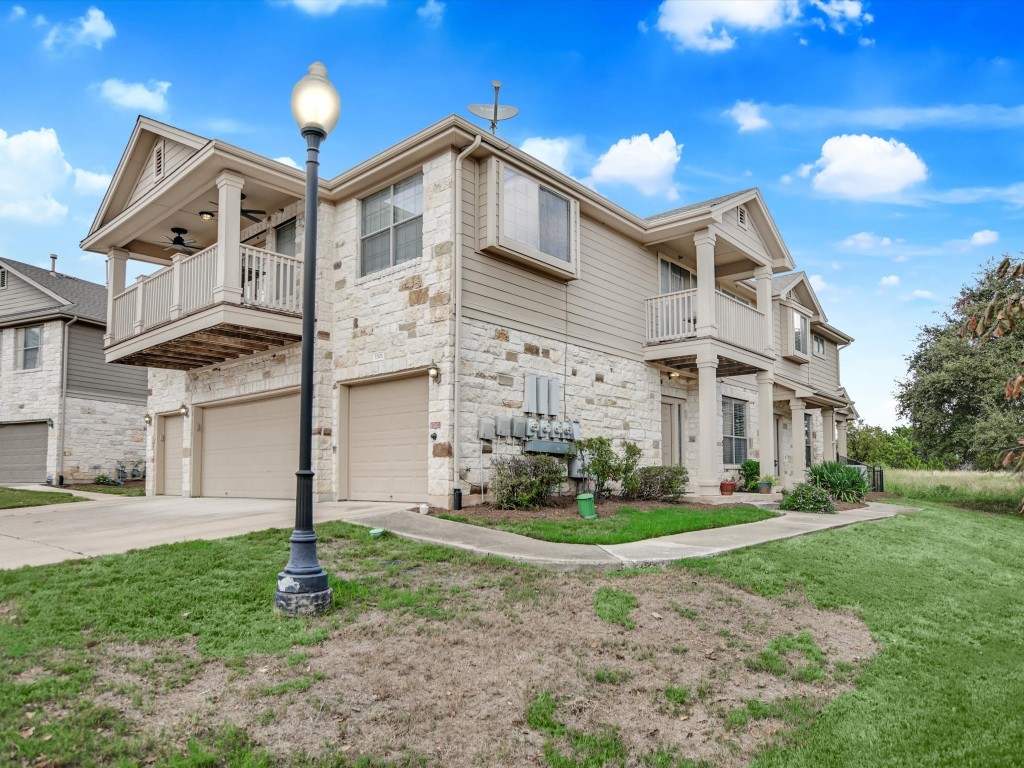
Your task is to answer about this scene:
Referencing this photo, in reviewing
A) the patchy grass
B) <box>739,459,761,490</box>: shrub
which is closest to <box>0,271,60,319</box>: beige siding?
<box>739,459,761,490</box>: shrub

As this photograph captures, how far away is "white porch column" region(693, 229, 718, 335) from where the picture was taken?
43.1 ft

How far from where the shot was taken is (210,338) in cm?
1132

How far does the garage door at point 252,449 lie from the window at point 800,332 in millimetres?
15234

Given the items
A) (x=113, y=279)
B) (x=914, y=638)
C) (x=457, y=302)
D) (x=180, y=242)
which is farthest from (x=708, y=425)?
(x=113, y=279)

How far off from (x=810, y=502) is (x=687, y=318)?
4.26 meters

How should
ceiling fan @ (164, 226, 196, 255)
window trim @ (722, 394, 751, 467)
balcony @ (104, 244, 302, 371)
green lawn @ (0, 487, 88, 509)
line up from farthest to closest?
window trim @ (722, 394, 751, 467) → ceiling fan @ (164, 226, 196, 255) → green lawn @ (0, 487, 88, 509) → balcony @ (104, 244, 302, 371)

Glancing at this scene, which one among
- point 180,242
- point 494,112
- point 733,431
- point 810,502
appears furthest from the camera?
point 733,431

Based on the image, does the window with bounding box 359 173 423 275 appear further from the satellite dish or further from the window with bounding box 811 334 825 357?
the window with bounding box 811 334 825 357

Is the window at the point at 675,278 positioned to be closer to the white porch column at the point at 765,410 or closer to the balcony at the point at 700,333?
the balcony at the point at 700,333

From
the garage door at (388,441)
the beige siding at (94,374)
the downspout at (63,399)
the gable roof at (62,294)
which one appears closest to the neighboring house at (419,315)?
the garage door at (388,441)

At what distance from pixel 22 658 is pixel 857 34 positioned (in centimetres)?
1353

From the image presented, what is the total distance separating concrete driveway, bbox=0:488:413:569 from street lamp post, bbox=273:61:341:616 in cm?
281

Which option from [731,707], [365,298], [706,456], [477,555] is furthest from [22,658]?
[706,456]

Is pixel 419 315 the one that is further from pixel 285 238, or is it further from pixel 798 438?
pixel 798 438
